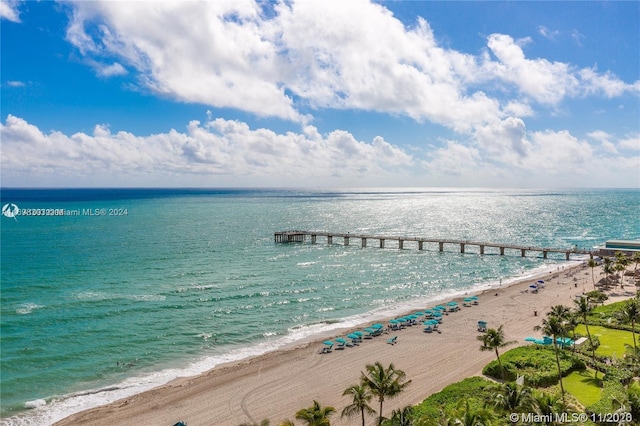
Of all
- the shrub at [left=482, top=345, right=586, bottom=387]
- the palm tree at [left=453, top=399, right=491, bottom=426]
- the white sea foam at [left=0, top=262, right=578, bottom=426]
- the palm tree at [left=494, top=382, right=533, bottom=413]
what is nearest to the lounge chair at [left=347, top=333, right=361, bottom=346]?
the white sea foam at [left=0, top=262, right=578, bottom=426]

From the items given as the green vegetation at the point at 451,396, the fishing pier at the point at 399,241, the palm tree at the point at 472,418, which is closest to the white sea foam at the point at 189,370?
the green vegetation at the point at 451,396

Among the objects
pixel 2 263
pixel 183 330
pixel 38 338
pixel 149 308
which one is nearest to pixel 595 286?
pixel 183 330

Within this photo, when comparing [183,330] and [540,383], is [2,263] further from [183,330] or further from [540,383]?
[540,383]

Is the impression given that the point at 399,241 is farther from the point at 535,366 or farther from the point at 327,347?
the point at 535,366

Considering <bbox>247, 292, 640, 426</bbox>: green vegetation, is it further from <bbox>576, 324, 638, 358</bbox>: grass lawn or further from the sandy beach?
the sandy beach

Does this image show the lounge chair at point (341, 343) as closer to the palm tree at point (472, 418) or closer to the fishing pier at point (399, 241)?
the palm tree at point (472, 418)

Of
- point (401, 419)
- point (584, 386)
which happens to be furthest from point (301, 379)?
point (584, 386)
